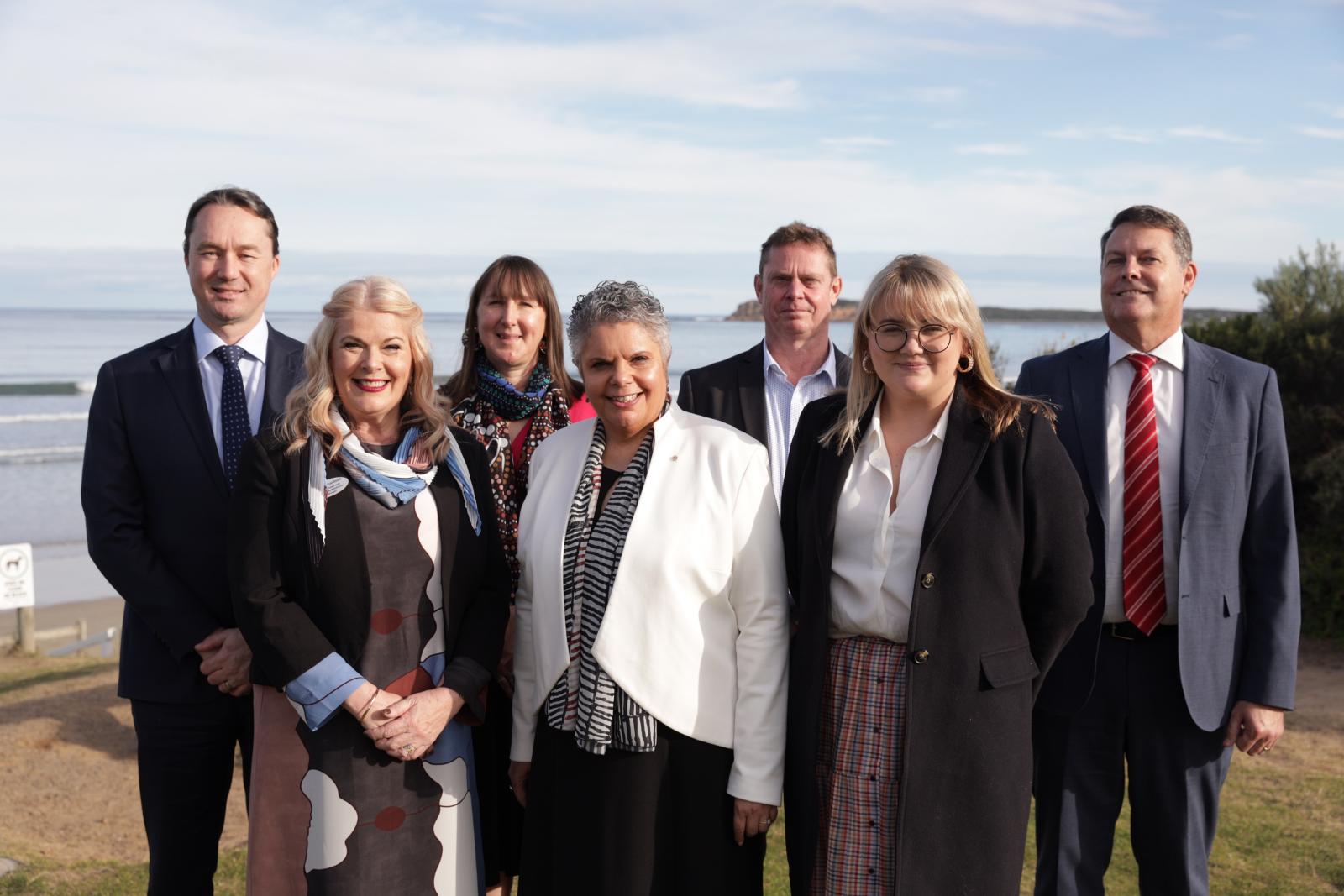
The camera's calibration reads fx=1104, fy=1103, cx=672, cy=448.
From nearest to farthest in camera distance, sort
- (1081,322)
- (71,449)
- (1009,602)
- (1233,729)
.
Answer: (1009,602)
(1233,729)
(71,449)
(1081,322)

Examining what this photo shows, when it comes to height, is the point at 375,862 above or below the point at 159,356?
below

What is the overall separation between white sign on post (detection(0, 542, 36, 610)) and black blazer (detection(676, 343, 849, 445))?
643 cm

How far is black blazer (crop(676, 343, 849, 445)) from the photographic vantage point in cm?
415

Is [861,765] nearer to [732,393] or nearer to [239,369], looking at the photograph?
[732,393]

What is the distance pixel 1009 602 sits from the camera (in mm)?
2697

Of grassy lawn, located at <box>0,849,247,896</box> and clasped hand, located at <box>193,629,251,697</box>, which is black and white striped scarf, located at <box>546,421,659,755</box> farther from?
grassy lawn, located at <box>0,849,247,896</box>

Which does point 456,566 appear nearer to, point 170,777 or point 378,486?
point 378,486

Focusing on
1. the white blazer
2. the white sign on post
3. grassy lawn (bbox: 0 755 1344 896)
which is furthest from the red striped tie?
the white sign on post

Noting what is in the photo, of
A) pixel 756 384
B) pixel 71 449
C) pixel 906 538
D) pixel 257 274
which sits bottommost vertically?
pixel 71 449

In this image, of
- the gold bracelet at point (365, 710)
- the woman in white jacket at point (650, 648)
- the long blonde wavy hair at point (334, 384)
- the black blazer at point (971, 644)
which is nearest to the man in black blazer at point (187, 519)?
the long blonde wavy hair at point (334, 384)

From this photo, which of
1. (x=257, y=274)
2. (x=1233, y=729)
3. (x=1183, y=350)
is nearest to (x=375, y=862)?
(x=257, y=274)

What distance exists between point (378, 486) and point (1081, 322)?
72419 mm

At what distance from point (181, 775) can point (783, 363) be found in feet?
8.33

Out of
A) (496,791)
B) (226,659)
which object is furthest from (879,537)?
(226,659)
